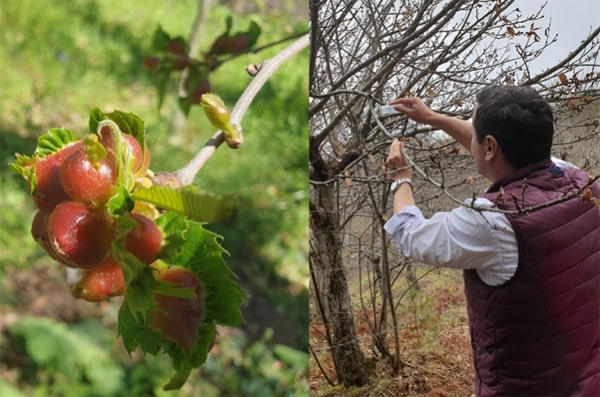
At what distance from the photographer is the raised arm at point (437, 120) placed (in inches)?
31.4

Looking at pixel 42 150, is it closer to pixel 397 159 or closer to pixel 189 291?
pixel 189 291

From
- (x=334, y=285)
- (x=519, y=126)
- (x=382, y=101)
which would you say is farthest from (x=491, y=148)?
(x=334, y=285)

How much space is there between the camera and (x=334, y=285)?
1.01 m


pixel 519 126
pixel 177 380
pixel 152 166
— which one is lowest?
pixel 152 166

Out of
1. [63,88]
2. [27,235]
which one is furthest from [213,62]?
[27,235]

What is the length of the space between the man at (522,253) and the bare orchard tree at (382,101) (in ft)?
0.48

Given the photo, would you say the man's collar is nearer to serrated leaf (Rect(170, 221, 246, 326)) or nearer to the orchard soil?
the orchard soil

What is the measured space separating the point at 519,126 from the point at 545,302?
0.80ft

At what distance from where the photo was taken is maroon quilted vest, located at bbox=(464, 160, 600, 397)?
2.27 ft

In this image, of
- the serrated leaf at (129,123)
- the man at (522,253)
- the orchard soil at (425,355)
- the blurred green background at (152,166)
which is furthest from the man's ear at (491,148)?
the serrated leaf at (129,123)

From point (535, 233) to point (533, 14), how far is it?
438 millimetres

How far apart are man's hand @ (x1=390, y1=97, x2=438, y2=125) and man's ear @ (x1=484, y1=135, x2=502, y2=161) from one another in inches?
5.1

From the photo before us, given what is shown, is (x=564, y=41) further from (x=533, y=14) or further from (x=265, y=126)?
(x=265, y=126)

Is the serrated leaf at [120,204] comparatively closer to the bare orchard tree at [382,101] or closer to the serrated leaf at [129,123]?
the serrated leaf at [129,123]
